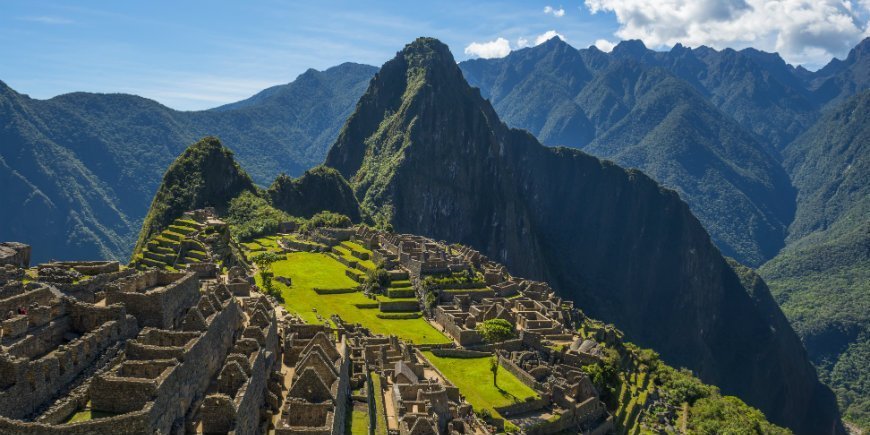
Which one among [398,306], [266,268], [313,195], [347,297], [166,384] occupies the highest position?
[313,195]

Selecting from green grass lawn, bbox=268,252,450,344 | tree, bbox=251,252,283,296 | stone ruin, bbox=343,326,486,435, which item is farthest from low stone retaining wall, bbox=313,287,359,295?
stone ruin, bbox=343,326,486,435

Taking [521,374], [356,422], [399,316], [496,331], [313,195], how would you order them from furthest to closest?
[313,195] < [399,316] < [496,331] < [521,374] < [356,422]

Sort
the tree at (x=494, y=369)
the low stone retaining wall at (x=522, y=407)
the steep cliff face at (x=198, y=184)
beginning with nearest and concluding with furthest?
the low stone retaining wall at (x=522, y=407), the tree at (x=494, y=369), the steep cliff face at (x=198, y=184)

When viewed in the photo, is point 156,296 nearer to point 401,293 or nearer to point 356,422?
point 356,422

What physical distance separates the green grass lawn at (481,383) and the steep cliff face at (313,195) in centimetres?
9779

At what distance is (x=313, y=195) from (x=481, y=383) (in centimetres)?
11764

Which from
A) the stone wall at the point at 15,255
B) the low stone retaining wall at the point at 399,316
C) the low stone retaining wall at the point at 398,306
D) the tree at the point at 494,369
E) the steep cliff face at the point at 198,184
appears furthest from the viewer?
the steep cliff face at the point at 198,184

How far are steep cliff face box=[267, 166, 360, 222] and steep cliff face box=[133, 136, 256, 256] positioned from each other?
8.66 meters

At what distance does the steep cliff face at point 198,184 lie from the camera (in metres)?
116

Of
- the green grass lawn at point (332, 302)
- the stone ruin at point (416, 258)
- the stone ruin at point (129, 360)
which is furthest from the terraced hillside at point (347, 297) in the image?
the stone ruin at point (129, 360)

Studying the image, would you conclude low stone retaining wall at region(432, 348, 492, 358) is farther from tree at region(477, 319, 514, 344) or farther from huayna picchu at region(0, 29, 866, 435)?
tree at region(477, 319, 514, 344)

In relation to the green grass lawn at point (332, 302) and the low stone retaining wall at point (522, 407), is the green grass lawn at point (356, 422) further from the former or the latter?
the green grass lawn at point (332, 302)

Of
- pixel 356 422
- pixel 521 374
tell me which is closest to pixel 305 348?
pixel 356 422

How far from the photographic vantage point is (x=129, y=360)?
74.5 feet
